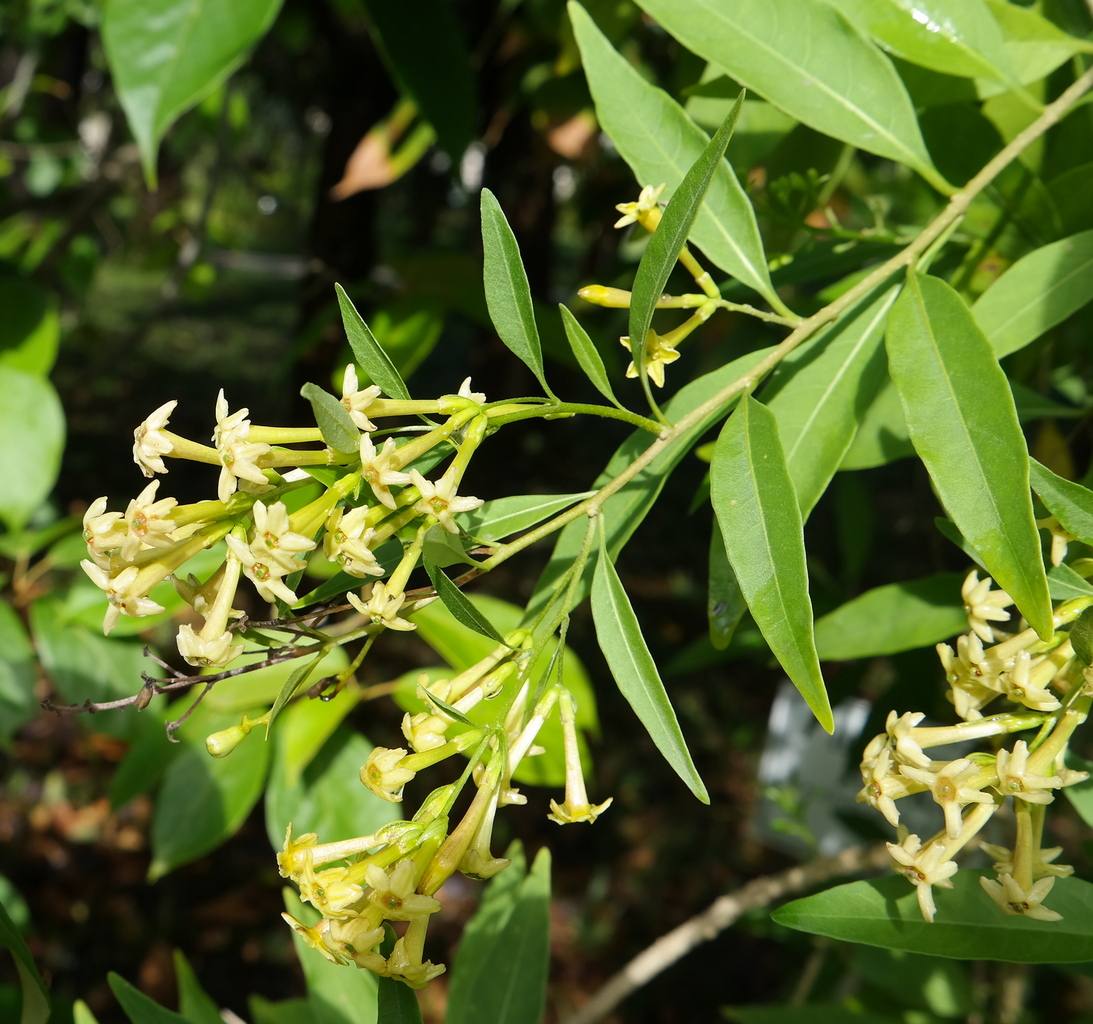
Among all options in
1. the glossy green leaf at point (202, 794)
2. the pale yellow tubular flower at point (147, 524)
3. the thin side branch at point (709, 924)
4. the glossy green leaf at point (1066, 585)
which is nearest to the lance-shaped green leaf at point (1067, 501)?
the glossy green leaf at point (1066, 585)

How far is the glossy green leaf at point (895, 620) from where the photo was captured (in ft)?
2.93

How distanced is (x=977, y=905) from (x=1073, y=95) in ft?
1.96

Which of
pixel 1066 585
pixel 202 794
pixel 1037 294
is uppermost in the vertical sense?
pixel 1037 294

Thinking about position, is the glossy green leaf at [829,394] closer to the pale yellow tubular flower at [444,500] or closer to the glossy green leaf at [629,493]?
the glossy green leaf at [629,493]

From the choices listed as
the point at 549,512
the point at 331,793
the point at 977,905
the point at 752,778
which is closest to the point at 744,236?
the point at 549,512

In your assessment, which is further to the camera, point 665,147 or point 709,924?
point 709,924

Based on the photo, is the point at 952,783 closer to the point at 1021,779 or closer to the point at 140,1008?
the point at 1021,779

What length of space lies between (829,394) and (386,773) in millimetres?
412

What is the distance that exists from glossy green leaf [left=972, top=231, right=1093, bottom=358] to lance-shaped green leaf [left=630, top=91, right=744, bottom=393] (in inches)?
11.7

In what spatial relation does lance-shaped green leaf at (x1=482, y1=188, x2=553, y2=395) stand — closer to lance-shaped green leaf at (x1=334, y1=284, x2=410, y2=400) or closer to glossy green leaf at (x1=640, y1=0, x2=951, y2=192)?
lance-shaped green leaf at (x1=334, y1=284, x2=410, y2=400)

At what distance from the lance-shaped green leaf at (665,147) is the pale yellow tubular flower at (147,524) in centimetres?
42

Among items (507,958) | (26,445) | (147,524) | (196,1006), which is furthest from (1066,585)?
(26,445)

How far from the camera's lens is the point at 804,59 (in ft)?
2.43

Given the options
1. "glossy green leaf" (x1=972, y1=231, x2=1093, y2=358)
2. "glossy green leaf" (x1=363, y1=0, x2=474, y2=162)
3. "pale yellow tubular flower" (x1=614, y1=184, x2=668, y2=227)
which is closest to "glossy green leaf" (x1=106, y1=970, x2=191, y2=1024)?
"pale yellow tubular flower" (x1=614, y1=184, x2=668, y2=227)
